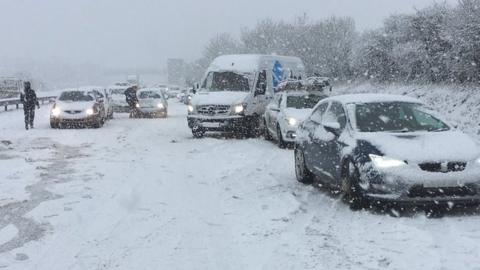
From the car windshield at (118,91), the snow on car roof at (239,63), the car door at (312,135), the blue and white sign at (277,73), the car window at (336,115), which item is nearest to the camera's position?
the car window at (336,115)

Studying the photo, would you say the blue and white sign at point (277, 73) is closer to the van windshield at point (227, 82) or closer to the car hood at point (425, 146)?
the van windshield at point (227, 82)

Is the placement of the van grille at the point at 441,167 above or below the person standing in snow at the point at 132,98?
above

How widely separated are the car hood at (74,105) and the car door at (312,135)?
15418 millimetres

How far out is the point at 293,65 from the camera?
77.7ft

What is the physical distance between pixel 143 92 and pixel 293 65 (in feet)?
39.2

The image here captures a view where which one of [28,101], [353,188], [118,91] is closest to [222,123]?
[28,101]

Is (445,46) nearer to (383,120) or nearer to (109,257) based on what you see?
(383,120)

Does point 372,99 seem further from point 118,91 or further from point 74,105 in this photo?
point 118,91

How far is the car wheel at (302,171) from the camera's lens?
430 inches

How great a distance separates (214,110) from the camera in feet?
65.4

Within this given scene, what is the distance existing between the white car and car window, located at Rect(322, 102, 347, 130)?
5.89 meters

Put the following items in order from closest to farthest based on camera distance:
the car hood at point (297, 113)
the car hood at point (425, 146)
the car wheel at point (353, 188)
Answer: the car hood at point (425, 146) → the car wheel at point (353, 188) → the car hood at point (297, 113)

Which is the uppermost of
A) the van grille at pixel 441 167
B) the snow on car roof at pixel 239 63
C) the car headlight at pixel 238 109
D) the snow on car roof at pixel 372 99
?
the snow on car roof at pixel 239 63

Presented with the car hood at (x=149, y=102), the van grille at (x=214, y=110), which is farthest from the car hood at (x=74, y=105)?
the car hood at (x=149, y=102)
